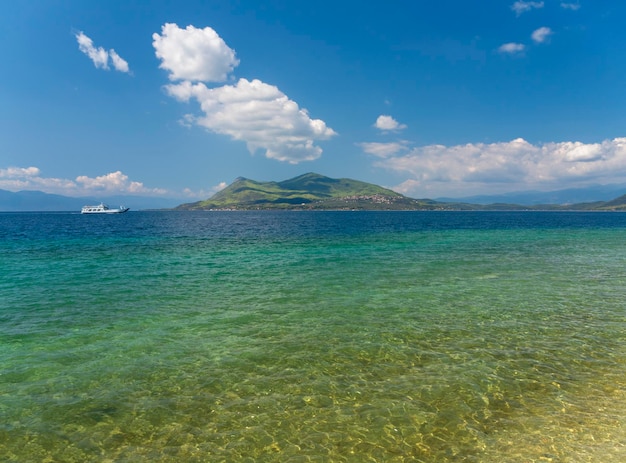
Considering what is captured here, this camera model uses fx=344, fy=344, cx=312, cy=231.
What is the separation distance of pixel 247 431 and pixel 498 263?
148 feet

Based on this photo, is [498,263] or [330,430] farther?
[498,263]

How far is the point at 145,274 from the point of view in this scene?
40.9m

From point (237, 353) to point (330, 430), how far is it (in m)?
7.74

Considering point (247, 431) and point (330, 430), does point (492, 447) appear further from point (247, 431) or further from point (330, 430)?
point (247, 431)

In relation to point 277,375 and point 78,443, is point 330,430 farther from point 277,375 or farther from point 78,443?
point 78,443

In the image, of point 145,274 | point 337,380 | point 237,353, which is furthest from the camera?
point 145,274

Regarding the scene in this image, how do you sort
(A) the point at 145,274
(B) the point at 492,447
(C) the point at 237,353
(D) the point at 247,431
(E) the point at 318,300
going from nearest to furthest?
(B) the point at 492,447 < (D) the point at 247,431 < (C) the point at 237,353 < (E) the point at 318,300 < (A) the point at 145,274

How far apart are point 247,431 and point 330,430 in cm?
280

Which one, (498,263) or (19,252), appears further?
(19,252)

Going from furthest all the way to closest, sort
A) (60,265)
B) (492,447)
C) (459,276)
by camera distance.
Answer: (60,265)
(459,276)
(492,447)

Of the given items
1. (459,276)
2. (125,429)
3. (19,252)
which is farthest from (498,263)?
(19,252)

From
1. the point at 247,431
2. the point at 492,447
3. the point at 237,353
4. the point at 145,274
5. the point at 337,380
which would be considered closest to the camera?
the point at 492,447

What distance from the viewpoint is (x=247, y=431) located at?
11617 millimetres

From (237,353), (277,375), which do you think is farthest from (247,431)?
(237,353)
